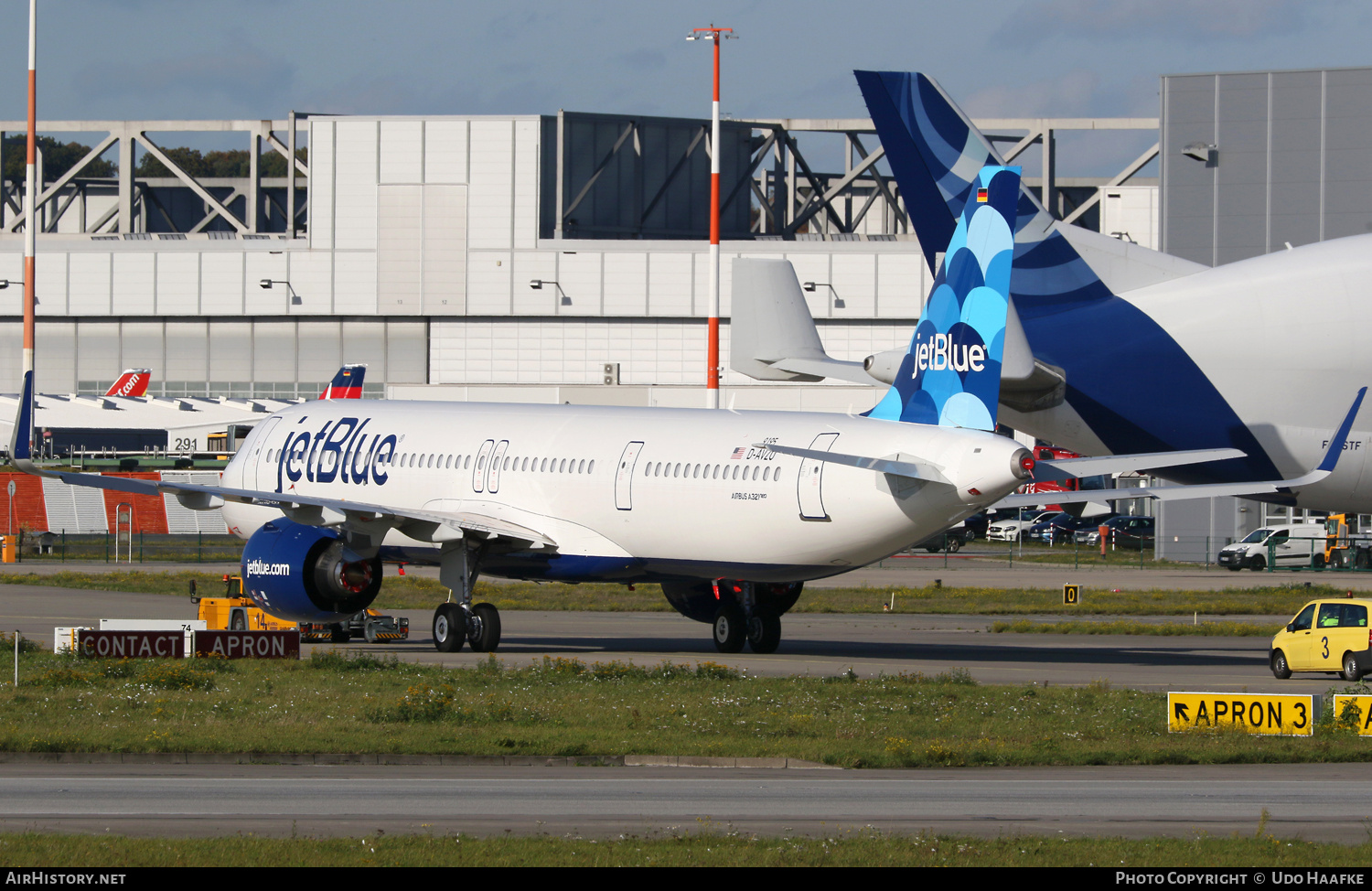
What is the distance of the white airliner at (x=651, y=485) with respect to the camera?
27.3 meters

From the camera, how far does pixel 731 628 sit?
32.8m

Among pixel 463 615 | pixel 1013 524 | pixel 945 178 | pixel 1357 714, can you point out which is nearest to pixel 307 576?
pixel 463 615

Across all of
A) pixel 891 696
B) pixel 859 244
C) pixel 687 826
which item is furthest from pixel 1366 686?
pixel 859 244

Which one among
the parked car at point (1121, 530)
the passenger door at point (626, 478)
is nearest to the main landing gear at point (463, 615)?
the passenger door at point (626, 478)

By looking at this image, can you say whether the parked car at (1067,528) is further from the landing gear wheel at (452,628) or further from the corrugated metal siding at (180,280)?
the landing gear wheel at (452,628)

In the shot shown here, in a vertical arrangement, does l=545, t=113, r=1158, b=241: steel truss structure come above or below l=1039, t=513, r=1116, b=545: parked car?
above

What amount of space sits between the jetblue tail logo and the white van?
46.8 meters

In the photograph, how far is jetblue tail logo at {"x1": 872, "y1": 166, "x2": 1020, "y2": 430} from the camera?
27.2 metres

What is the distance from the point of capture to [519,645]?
113ft

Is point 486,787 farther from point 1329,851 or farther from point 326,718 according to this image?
point 1329,851

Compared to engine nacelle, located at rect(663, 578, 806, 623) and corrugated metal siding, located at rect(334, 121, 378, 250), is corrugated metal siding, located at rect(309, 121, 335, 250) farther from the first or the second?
engine nacelle, located at rect(663, 578, 806, 623)

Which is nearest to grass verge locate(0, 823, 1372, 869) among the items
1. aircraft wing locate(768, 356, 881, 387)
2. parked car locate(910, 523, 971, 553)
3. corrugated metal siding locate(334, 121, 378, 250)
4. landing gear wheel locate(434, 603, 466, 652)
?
landing gear wheel locate(434, 603, 466, 652)

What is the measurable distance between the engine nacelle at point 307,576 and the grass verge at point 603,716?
3970 millimetres

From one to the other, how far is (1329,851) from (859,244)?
280ft
